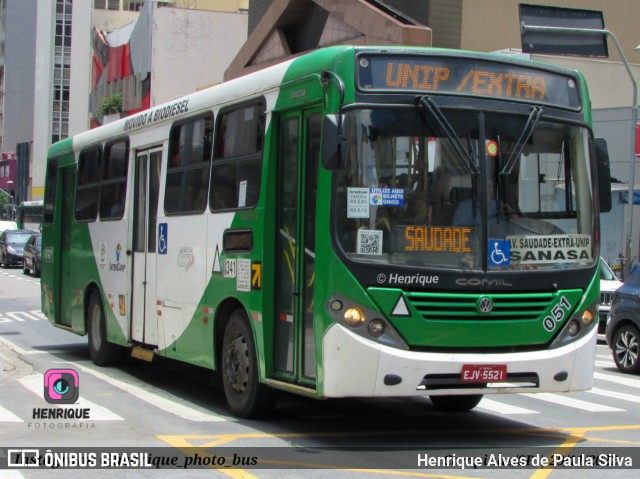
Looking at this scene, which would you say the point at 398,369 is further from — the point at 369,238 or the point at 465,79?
the point at 465,79

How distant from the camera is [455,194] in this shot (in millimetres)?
8742

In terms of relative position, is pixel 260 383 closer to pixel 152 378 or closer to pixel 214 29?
pixel 152 378

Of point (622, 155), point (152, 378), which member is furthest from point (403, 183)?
point (622, 155)

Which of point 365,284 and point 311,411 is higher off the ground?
point 365,284

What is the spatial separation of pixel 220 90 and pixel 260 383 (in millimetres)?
3323

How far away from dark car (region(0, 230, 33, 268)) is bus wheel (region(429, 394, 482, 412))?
1638 inches

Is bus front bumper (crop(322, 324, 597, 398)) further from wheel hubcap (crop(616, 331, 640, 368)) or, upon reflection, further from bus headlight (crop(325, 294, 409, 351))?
wheel hubcap (crop(616, 331, 640, 368))

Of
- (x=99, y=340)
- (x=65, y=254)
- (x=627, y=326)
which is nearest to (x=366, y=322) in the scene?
(x=99, y=340)

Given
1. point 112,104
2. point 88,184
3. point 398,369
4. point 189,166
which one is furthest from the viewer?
point 112,104

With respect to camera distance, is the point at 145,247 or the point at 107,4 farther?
the point at 107,4

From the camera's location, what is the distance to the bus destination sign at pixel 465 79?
880 cm

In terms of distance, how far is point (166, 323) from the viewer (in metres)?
12.4

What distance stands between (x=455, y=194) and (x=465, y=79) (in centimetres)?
109

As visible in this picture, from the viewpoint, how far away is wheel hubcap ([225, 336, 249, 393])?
400 inches
